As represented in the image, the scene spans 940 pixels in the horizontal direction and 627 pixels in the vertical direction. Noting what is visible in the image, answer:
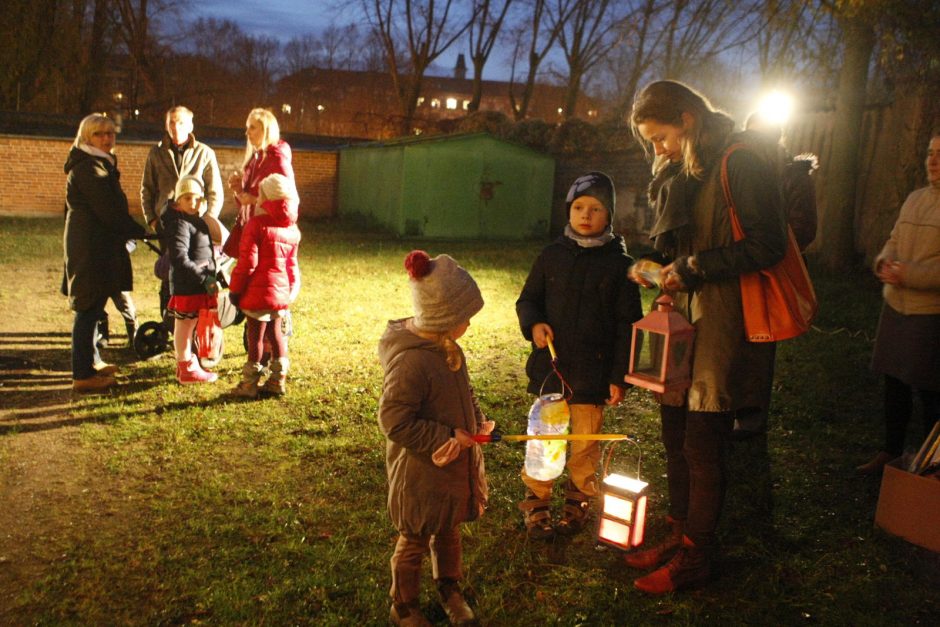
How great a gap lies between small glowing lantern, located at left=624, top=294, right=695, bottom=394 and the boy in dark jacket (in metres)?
0.49

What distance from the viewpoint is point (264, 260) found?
549cm

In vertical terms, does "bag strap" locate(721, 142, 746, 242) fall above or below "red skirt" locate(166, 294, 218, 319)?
above

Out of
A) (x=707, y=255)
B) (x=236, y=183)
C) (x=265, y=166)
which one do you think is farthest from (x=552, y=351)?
(x=236, y=183)

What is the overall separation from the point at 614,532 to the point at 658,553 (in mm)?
335

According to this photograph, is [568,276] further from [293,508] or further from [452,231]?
[452,231]

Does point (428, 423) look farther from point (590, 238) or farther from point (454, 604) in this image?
point (590, 238)

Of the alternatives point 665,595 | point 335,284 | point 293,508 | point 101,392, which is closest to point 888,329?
point 665,595

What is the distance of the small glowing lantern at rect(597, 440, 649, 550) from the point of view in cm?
330

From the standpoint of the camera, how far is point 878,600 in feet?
10.9

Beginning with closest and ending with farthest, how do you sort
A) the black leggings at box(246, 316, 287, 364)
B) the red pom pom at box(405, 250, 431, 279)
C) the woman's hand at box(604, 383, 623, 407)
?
1. the red pom pom at box(405, 250, 431, 279)
2. the woman's hand at box(604, 383, 623, 407)
3. the black leggings at box(246, 316, 287, 364)

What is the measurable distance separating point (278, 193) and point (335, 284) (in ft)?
18.0

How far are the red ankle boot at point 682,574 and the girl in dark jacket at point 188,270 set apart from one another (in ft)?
13.6

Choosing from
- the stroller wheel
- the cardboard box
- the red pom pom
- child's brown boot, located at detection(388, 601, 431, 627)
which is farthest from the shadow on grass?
the cardboard box

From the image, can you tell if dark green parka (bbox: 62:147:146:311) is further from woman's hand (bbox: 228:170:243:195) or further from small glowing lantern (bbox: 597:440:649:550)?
small glowing lantern (bbox: 597:440:649:550)
